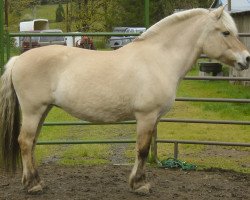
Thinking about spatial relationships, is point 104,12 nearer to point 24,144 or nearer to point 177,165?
point 177,165

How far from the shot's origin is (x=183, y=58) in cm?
473

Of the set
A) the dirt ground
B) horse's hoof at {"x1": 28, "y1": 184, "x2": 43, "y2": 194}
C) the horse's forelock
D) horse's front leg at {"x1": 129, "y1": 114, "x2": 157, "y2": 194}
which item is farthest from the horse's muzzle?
horse's hoof at {"x1": 28, "y1": 184, "x2": 43, "y2": 194}

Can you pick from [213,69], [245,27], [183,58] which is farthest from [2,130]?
[245,27]

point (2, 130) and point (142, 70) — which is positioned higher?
point (142, 70)

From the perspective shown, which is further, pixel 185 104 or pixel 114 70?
pixel 185 104

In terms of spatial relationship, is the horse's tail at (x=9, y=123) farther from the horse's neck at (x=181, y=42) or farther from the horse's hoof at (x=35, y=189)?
the horse's neck at (x=181, y=42)

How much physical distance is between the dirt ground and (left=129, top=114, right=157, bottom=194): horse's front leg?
0.10 meters

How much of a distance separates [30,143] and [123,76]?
1.11m

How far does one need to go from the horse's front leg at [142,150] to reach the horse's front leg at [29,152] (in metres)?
0.95

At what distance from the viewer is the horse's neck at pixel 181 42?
4.71 meters

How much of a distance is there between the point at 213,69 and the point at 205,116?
1526mm

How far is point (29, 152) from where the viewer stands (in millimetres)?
4691

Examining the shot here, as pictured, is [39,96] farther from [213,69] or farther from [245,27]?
[245,27]

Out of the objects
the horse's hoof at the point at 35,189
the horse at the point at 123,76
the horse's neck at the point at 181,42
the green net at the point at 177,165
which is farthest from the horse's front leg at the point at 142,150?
the green net at the point at 177,165
